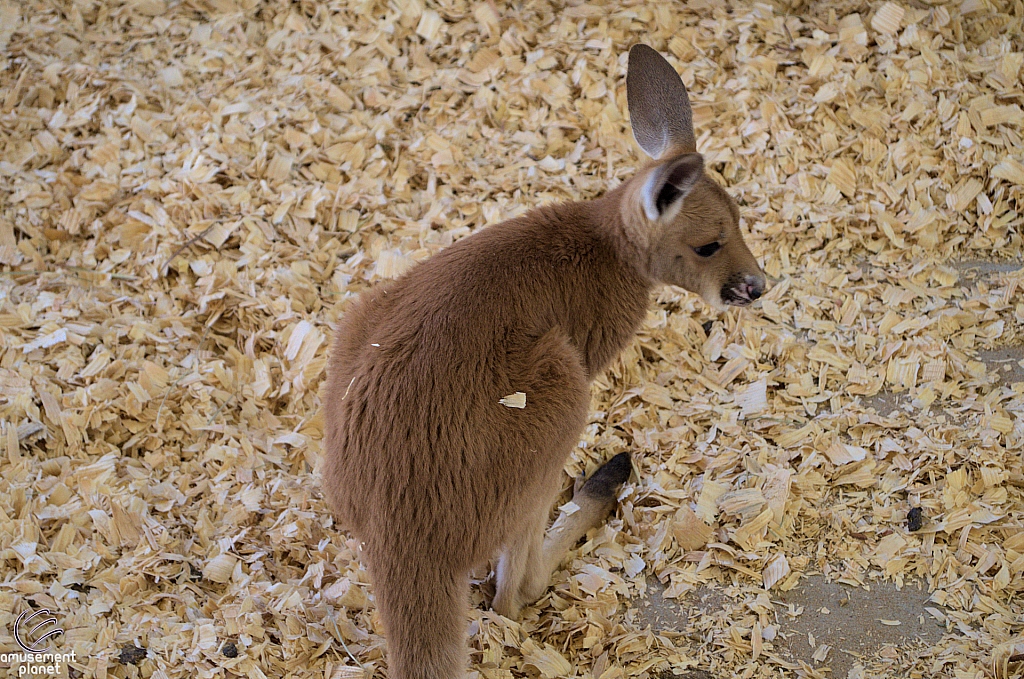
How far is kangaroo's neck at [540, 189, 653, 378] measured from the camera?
9.62 feet

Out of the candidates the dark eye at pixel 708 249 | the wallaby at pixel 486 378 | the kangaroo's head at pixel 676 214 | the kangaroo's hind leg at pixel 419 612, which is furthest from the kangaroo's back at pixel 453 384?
the dark eye at pixel 708 249

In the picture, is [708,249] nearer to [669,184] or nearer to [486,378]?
[669,184]

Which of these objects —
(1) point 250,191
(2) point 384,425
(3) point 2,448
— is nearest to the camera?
(2) point 384,425

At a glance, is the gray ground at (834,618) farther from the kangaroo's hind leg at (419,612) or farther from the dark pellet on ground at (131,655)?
the dark pellet on ground at (131,655)

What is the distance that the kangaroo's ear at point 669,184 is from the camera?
8.50ft

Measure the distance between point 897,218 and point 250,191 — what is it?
3340 mm

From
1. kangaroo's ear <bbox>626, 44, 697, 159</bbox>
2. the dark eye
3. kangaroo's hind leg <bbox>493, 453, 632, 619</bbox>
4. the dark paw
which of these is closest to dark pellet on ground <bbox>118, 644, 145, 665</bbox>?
kangaroo's hind leg <bbox>493, 453, 632, 619</bbox>

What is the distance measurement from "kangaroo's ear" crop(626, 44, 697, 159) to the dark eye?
41cm

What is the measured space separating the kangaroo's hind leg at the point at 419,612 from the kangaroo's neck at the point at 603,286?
94cm

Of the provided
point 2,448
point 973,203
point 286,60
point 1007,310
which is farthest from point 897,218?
point 2,448

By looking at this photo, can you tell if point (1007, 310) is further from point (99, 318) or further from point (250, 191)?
point (99, 318)

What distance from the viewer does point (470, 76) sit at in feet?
16.2

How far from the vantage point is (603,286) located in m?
2.98

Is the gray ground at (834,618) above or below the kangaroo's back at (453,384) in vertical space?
below
